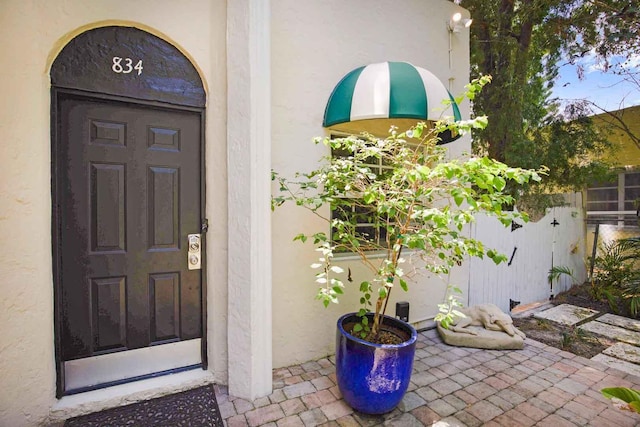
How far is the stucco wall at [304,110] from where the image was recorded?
321 cm

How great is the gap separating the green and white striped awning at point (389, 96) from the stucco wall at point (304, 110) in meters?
0.40

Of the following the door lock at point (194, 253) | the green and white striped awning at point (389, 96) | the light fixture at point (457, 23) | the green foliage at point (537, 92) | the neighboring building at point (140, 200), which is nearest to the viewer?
the neighboring building at point (140, 200)

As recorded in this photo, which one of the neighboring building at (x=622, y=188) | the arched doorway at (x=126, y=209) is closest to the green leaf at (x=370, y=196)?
the arched doorway at (x=126, y=209)

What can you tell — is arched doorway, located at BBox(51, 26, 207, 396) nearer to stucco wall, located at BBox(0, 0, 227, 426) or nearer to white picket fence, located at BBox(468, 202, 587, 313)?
stucco wall, located at BBox(0, 0, 227, 426)

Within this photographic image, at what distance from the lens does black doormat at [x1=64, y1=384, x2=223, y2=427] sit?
231 centimetres

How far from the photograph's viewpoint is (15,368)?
2.20 meters

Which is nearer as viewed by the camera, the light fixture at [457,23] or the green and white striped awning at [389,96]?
the green and white striped awning at [389,96]

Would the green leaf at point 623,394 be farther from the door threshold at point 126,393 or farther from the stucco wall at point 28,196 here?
the stucco wall at point 28,196

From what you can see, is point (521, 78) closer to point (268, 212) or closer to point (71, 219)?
point (268, 212)

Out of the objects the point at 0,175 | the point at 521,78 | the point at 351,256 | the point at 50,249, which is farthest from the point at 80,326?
the point at 521,78

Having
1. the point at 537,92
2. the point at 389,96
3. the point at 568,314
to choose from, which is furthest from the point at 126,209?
the point at 537,92

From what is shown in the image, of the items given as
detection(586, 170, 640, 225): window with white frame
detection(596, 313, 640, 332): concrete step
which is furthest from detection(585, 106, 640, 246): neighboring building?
detection(596, 313, 640, 332): concrete step

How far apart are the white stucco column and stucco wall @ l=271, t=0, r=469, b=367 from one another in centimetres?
43

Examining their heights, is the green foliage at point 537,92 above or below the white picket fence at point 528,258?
above
